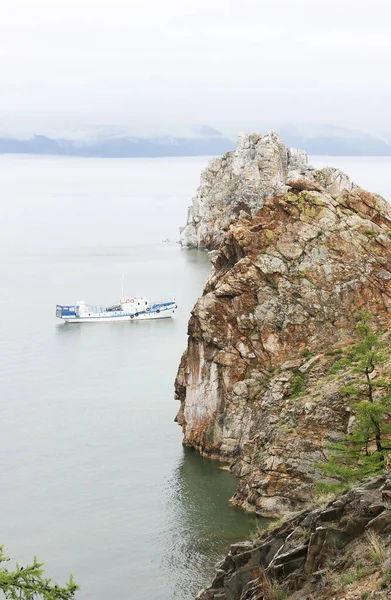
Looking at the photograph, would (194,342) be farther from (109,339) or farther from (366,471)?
(109,339)

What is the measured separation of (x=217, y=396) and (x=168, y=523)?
36.3ft

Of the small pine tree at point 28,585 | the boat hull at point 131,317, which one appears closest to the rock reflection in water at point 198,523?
the small pine tree at point 28,585

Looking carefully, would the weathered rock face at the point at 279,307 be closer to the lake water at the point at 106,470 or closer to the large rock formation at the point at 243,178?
the lake water at the point at 106,470

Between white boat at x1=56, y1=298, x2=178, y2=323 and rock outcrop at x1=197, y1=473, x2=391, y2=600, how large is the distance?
89.5 meters

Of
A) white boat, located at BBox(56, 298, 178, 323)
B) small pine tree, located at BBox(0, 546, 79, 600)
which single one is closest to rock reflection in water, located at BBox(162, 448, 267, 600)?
small pine tree, located at BBox(0, 546, 79, 600)

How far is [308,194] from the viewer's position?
58.1m

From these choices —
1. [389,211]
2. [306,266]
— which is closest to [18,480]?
[306,266]

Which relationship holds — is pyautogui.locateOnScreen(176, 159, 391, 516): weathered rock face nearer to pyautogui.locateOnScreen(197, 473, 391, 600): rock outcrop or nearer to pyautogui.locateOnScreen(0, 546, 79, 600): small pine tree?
pyautogui.locateOnScreen(0, 546, 79, 600): small pine tree

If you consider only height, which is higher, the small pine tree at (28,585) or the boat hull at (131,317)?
the small pine tree at (28,585)

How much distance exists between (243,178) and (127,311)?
65521mm

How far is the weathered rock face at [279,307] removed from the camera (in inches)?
2164

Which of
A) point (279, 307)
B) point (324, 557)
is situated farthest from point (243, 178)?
point (324, 557)

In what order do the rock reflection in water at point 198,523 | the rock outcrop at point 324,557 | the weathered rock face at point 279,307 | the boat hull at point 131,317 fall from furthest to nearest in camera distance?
the boat hull at point 131,317, the weathered rock face at point 279,307, the rock reflection in water at point 198,523, the rock outcrop at point 324,557

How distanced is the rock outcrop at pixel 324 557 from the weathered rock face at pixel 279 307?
2625 centimetres
